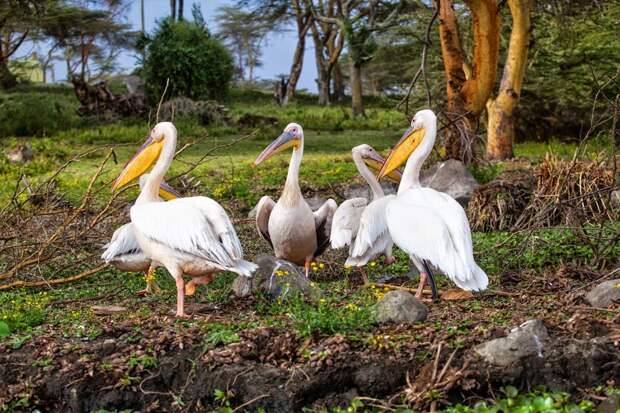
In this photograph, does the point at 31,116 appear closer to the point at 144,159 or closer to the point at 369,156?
the point at 369,156

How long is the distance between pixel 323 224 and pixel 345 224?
51 cm

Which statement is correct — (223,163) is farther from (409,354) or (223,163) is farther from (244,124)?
(409,354)

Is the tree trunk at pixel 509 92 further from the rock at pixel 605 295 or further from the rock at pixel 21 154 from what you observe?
the rock at pixel 605 295

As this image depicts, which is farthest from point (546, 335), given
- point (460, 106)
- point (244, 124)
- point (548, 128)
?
point (548, 128)

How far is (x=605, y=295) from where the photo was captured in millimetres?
5234

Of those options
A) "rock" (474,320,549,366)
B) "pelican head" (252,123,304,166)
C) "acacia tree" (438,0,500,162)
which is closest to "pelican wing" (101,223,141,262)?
"pelican head" (252,123,304,166)

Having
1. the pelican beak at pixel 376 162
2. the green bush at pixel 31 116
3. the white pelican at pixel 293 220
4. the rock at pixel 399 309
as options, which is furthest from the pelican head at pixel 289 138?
the green bush at pixel 31 116

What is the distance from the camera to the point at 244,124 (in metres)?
18.4

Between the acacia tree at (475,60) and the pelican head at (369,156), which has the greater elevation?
the acacia tree at (475,60)

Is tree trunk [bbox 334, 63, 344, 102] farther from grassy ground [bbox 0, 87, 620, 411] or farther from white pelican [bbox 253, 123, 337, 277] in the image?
white pelican [bbox 253, 123, 337, 277]

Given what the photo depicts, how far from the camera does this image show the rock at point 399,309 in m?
5.01

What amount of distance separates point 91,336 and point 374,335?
1.51m

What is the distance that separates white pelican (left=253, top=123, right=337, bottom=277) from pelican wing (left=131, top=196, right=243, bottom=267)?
3.77 ft

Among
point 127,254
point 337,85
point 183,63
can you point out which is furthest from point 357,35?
point 127,254
